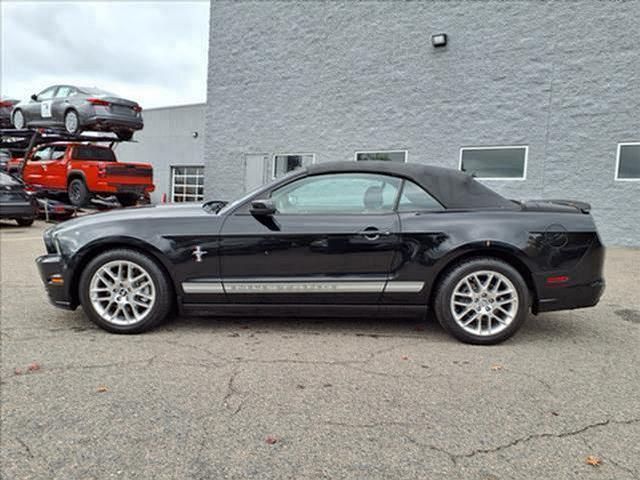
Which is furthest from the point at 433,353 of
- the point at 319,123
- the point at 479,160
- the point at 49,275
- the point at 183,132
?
the point at 183,132

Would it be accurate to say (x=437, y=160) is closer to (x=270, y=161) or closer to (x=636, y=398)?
(x=270, y=161)

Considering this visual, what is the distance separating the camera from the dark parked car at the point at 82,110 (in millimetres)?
Result: 13281

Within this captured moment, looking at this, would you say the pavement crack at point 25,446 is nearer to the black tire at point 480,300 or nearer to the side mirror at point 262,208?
the side mirror at point 262,208

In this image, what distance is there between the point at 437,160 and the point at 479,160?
3.20 feet

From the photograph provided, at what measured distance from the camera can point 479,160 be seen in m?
11.3

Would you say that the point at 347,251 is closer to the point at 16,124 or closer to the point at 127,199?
the point at 127,199

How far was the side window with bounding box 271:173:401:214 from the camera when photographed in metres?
3.88

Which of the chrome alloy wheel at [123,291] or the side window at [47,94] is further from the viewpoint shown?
the side window at [47,94]

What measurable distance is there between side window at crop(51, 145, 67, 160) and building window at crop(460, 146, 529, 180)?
11.2m

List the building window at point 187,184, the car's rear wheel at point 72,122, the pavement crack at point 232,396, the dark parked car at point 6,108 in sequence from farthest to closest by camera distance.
A: the building window at point 187,184
the dark parked car at point 6,108
the car's rear wheel at point 72,122
the pavement crack at point 232,396

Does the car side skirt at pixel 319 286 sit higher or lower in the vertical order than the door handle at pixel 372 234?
lower

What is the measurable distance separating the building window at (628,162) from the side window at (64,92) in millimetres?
14237

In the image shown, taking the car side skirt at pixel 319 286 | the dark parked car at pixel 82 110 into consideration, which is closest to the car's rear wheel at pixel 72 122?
the dark parked car at pixel 82 110

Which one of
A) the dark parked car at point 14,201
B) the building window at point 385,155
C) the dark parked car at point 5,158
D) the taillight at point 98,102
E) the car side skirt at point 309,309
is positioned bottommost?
the car side skirt at point 309,309
